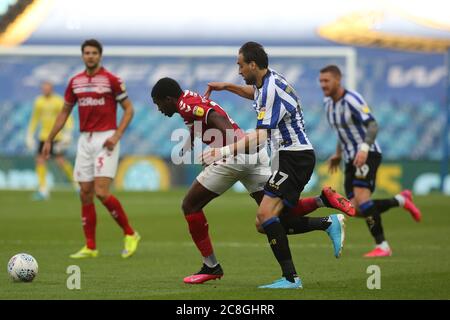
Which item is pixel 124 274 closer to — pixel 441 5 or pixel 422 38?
pixel 422 38

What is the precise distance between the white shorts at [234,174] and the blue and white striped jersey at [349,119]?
3620mm

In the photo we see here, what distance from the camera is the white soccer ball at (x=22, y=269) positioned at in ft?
33.7

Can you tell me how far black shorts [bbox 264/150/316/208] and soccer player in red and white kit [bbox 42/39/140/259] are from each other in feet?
12.2

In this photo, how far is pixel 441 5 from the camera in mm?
36781

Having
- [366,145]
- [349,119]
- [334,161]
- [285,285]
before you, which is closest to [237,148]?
[285,285]

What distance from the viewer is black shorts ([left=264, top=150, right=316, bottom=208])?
10000 millimetres

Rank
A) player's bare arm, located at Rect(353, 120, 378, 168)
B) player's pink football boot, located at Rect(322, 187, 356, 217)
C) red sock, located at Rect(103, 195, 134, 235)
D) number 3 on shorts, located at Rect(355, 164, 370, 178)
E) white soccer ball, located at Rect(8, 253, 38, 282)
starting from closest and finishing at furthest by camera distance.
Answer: white soccer ball, located at Rect(8, 253, 38, 282)
player's pink football boot, located at Rect(322, 187, 356, 217)
player's bare arm, located at Rect(353, 120, 378, 168)
red sock, located at Rect(103, 195, 134, 235)
number 3 on shorts, located at Rect(355, 164, 370, 178)

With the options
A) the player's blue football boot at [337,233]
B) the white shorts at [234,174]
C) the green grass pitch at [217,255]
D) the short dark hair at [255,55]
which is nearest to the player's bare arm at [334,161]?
the green grass pitch at [217,255]

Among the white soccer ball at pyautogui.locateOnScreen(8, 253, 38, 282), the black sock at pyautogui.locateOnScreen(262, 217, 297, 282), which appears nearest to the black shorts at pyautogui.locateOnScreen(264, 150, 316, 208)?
the black sock at pyautogui.locateOnScreen(262, 217, 297, 282)

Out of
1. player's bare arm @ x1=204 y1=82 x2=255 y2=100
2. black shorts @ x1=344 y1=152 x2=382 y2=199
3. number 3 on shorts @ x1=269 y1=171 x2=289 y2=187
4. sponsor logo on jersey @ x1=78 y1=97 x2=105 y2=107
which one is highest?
player's bare arm @ x1=204 y1=82 x2=255 y2=100

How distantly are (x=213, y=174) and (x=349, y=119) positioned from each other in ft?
13.3

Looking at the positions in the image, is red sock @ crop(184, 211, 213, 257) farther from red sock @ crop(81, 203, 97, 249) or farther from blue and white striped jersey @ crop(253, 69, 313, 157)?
red sock @ crop(81, 203, 97, 249)
